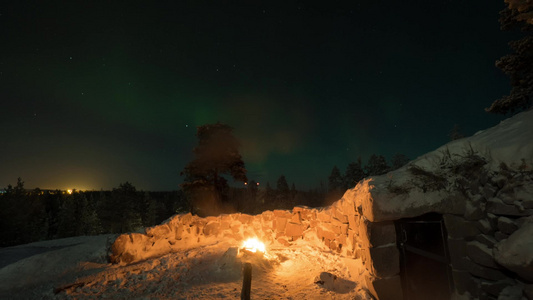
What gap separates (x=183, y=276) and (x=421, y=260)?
5.13 metres

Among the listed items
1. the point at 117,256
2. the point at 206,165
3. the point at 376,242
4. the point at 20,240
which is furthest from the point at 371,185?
the point at 20,240

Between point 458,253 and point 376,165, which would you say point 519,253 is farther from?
point 376,165

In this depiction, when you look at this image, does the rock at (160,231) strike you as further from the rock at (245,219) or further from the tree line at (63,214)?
the tree line at (63,214)

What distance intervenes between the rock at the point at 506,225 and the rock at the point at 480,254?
361 mm

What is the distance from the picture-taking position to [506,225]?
287 centimetres

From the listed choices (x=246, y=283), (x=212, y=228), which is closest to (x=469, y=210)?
(x=246, y=283)

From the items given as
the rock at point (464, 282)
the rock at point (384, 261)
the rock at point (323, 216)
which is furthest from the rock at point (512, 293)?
the rock at point (323, 216)

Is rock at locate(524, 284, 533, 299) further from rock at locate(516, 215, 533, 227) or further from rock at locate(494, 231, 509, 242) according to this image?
rock at locate(516, 215, 533, 227)

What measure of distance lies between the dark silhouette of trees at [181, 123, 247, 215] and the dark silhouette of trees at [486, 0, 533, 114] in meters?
13.4

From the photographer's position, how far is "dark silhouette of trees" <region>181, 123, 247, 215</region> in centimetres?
1550

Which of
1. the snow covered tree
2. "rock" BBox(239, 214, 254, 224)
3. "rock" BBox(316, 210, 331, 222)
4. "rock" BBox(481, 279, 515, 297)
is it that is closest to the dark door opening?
"rock" BBox(481, 279, 515, 297)

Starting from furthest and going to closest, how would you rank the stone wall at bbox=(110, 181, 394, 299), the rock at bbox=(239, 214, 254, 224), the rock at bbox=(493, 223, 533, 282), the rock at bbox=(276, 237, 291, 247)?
1. the rock at bbox=(239, 214, 254, 224)
2. the rock at bbox=(276, 237, 291, 247)
3. the stone wall at bbox=(110, 181, 394, 299)
4. the rock at bbox=(493, 223, 533, 282)

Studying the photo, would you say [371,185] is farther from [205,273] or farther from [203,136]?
[203,136]

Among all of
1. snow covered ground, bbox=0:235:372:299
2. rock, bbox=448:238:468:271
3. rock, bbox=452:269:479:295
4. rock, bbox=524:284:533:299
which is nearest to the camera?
rock, bbox=524:284:533:299
